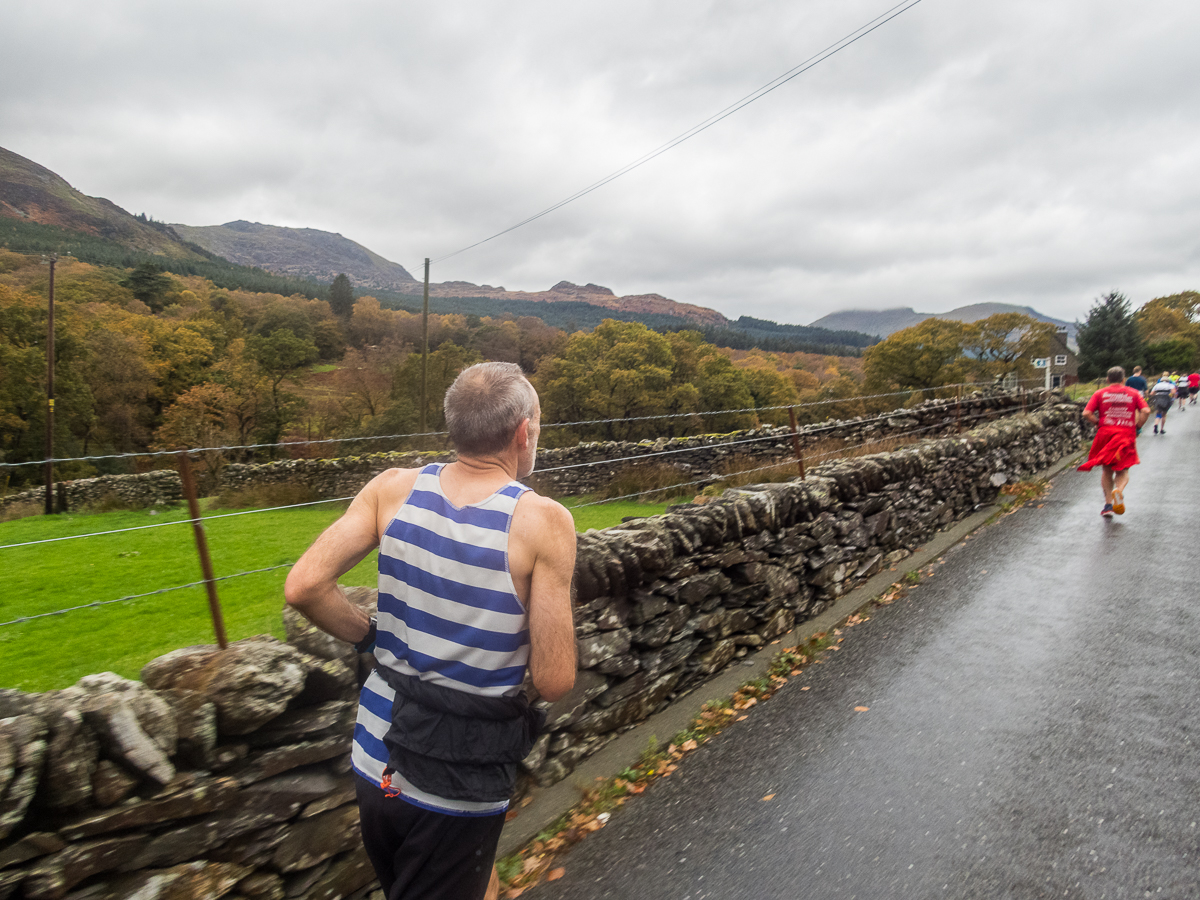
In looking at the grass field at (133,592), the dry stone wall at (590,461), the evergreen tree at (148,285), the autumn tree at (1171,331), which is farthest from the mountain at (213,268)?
the grass field at (133,592)

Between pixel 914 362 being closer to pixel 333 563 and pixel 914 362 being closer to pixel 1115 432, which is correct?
pixel 1115 432

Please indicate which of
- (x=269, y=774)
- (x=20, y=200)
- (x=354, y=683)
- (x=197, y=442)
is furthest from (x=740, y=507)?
(x=20, y=200)

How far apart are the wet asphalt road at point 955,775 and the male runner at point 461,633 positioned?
58.4 inches

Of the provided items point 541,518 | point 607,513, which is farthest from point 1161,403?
point 541,518

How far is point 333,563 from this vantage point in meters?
1.65

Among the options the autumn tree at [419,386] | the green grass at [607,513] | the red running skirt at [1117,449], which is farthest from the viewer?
the autumn tree at [419,386]

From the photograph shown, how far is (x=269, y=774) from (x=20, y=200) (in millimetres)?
238693

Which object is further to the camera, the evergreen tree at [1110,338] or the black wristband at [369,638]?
the evergreen tree at [1110,338]

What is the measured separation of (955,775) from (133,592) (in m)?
A: 6.46

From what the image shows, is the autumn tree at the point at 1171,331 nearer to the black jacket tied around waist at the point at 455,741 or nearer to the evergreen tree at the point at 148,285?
the black jacket tied around waist at the point at 455,741

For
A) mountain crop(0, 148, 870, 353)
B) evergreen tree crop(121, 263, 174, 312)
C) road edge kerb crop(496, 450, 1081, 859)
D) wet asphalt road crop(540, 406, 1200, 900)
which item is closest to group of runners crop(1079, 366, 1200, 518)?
wet asphalt road crop(540, 406, 1200, 900)

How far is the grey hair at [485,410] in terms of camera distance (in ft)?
5.22

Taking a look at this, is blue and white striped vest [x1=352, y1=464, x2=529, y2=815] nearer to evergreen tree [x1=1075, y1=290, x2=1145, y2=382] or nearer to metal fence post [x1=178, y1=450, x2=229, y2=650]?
metal fence post [x1=178, y1=450, x2=229, y2=650]

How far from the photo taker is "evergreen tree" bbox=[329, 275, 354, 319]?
95.6 meters
